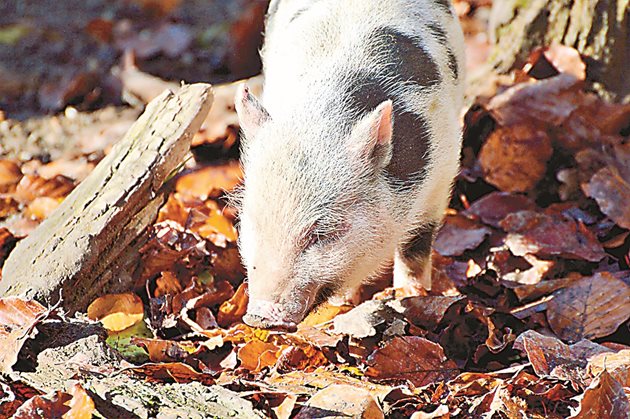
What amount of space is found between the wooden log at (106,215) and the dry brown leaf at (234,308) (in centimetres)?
49

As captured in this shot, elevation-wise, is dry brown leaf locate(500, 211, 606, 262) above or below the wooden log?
below

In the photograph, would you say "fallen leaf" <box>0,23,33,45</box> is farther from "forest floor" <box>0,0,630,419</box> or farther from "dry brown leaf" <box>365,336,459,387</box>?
"dry brown leaf" <box>365,336,459,387</box>

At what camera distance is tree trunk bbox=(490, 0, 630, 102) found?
5258 millimetres

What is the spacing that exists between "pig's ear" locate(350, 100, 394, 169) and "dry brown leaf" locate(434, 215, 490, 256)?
1257mm

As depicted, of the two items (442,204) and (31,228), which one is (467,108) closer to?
(442,204)

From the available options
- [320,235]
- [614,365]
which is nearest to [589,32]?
[614,365]

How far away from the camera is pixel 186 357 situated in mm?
3383

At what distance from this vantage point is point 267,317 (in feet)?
10.1

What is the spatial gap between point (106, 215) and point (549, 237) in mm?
2184

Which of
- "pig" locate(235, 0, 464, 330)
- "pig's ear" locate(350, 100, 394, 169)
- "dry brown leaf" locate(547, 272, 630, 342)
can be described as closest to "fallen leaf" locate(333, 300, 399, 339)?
"pig" locate(235, 0, 464, 330)

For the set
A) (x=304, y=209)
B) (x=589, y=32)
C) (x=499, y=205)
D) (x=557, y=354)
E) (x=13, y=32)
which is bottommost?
(x=13, y=32)

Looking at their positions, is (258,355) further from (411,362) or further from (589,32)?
(589,32)

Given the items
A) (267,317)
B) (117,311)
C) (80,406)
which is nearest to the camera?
(80,406)

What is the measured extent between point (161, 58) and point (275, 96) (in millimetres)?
3327
